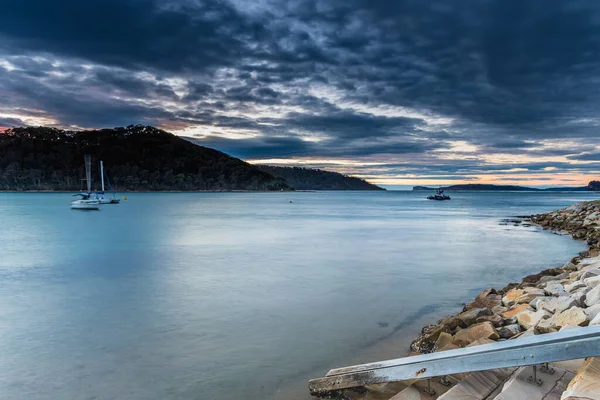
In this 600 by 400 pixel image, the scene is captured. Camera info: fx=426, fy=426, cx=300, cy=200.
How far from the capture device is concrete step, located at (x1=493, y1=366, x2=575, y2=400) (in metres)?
3.59

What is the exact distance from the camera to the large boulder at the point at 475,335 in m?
5.84

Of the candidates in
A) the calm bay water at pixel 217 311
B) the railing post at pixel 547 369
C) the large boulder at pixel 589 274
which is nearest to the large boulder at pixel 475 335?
the calm bay water at pixel 217 311

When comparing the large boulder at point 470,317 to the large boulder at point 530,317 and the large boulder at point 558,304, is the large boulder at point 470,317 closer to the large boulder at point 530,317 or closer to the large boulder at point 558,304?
the large boulder at point 530,317

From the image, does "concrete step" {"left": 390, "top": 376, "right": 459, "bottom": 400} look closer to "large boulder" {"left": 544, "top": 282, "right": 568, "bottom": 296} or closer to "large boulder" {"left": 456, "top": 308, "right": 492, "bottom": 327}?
"large boulder" {"left": 456, "top": 308, "right": 492, "bottom": 327}

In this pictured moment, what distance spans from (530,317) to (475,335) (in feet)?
4.01

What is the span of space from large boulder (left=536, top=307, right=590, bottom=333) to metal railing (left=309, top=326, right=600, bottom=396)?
2.05 m

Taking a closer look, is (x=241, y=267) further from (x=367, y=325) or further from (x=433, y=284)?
(x=367, y=325)

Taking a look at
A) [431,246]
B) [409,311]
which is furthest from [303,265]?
[431,246]

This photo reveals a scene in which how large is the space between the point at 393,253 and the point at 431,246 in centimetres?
408

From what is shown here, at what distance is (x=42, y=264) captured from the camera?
1773cm

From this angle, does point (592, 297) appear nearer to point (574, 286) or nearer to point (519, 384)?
point (574, 286)

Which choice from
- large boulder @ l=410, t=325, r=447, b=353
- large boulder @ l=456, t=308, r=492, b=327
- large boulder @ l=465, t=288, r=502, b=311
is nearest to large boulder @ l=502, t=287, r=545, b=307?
large boulder @ l=465, t=288, r=502, b=311

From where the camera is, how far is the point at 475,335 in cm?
595

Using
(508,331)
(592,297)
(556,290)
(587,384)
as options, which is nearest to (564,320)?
(508,331)
